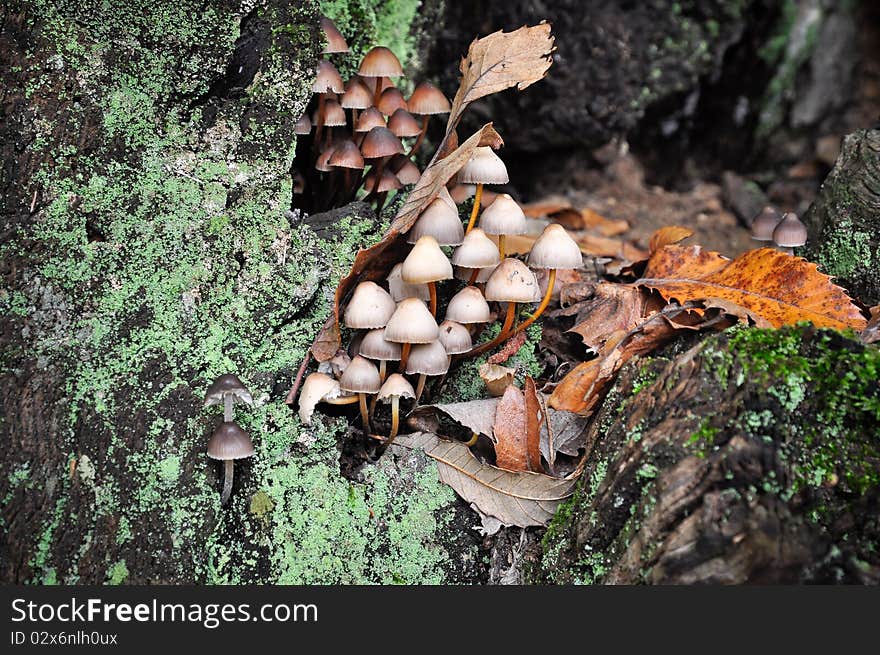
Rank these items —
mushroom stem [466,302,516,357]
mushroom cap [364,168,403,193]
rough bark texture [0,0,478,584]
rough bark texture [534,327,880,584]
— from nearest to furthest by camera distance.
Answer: rough bark texture [534,327,880,584] < rough bark texture [0,0,478,584] < mushroom stem [466,302,516,357] < mushroom cap [364,168,403,193]

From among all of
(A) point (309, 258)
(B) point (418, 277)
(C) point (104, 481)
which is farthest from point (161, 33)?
(C) point (104, 481)

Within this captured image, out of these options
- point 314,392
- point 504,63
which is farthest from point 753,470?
point 504,63

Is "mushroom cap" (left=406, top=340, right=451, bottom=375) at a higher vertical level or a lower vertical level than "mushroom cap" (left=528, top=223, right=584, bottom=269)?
lower

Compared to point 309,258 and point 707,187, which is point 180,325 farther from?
point 707,187

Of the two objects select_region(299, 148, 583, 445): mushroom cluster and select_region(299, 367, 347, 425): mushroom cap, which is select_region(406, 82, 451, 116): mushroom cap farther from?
→ select_region(299, 367, 347, 425): mushroom cap

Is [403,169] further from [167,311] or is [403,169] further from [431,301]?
[167,311]

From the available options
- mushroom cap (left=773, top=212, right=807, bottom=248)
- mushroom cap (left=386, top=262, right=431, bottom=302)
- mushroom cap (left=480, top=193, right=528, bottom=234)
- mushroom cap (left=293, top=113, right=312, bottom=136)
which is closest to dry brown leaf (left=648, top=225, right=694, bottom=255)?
mushroom cap (left=773, top=212, right=807, bottom=248)

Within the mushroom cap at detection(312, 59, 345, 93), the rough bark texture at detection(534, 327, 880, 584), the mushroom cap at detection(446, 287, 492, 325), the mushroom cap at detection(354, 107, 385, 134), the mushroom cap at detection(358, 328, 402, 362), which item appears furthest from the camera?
the mushroom cap at detection(354, 107, 385, 134)
